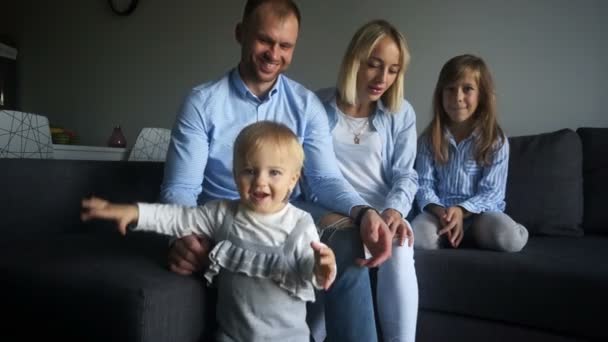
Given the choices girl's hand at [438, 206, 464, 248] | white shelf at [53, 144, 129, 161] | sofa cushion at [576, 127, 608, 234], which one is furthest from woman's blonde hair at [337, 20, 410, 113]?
white shelf at [53, 144, 129, 161]

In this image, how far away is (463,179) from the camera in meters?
1.66

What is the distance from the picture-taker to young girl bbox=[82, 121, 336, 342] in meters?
0.93

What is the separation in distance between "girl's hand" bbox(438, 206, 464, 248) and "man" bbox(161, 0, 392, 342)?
1.30 feet

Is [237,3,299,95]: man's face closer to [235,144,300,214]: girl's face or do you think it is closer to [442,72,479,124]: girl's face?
[235,144,300,214]: girl's face

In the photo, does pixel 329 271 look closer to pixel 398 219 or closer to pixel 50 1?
pixel 398 219

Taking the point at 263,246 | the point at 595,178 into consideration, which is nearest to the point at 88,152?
the point at 263,246

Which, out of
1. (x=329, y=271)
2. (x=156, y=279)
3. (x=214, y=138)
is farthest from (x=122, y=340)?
(x=214, y=138)

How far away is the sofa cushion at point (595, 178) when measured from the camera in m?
1.75

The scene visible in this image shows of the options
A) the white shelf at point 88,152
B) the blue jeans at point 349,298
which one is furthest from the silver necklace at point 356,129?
the white shelf at point 88,152

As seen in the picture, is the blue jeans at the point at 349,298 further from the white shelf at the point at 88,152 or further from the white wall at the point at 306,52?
the white shelf at the point at 88,152

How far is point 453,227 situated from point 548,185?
513 millimetres

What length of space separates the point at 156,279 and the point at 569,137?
1.59 m

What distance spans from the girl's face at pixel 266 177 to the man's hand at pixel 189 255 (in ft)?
0.44

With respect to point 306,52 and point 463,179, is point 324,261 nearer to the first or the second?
point 463,179
